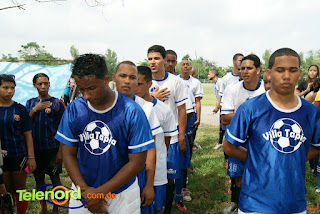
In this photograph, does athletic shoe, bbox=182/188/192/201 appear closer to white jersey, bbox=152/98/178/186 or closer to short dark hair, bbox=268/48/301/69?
white jersey, bbox=152/98/178/186

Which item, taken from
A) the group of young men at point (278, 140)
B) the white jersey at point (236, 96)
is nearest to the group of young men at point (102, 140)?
the group of young men at point (278, 140)

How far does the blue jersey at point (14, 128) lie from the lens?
143 inches

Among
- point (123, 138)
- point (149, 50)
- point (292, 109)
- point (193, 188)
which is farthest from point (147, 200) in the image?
point (193, 188)

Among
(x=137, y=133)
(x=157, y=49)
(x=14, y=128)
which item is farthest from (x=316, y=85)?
(x=14, y=128)

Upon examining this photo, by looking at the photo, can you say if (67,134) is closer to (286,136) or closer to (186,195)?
(286,136)

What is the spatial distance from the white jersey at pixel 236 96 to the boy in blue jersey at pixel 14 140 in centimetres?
274

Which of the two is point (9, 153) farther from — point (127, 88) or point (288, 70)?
point (288, 70)

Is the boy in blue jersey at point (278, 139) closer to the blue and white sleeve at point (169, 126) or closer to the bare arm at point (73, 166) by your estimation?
the blue and white sleeve at point (169, 126)

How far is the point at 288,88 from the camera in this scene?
216 centimetres

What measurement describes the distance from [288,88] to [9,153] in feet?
11.1

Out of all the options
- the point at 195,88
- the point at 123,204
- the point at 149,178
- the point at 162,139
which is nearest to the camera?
the point at 123,204

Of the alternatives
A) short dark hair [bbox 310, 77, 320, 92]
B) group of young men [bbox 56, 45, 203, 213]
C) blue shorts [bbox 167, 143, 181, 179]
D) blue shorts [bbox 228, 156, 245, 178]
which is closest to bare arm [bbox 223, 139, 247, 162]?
group of young men [bbox 56, 45, 203, 213]

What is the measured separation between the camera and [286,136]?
7.00 ft

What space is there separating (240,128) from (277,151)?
1.04ft
